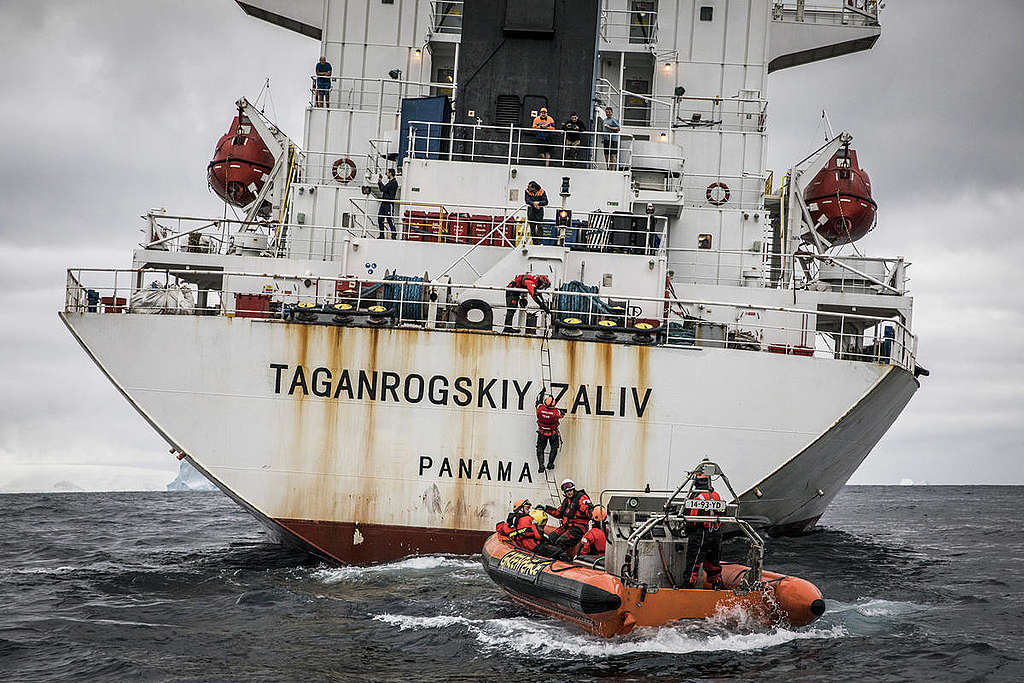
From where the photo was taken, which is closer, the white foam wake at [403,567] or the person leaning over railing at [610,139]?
the white foam wake at [403,567]

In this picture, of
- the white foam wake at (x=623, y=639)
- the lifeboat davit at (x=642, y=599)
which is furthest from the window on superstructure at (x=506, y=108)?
the white foam wake at (x=623, y=639)

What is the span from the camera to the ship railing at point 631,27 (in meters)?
24.4

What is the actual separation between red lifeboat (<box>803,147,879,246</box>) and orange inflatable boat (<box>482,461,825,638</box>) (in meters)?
13.5

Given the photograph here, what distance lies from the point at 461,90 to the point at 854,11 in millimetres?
12183

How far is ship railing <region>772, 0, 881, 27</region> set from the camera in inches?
1043

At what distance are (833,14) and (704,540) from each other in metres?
19.4

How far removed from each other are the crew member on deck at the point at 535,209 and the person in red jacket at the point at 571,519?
16.7 ft

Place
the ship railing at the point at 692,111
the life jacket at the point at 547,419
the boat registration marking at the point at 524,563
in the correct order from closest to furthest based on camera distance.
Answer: the boat registration marking at the point at 524,563 < the life jacket at the point at 547,419 < the ship railing at the point at 692,111

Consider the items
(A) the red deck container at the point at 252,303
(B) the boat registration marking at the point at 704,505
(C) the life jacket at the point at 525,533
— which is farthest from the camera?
(A) the red deck container at the point at 252,303

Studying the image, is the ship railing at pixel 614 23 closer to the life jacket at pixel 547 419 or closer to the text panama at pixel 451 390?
the text panama at pixel 451 390

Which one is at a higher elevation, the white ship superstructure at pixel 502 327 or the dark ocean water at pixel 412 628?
the white ship superstructure at pixel 502 327

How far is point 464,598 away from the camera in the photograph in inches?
517

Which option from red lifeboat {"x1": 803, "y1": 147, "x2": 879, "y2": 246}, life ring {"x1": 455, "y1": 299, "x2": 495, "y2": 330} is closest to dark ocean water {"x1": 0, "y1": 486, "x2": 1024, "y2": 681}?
life ring {"x1": 455, "y1": 299, "x2": 495, "y2": 330}

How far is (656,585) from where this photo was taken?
444 inches
